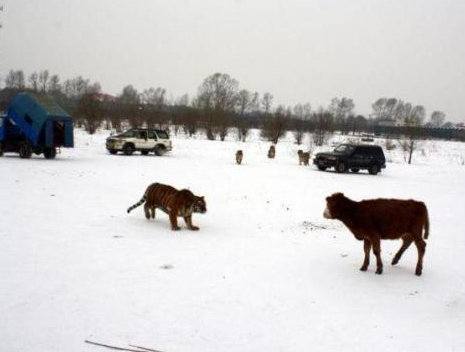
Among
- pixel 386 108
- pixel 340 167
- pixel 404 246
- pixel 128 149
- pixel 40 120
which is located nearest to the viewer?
pixel 404 246

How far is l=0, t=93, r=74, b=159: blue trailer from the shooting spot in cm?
2183

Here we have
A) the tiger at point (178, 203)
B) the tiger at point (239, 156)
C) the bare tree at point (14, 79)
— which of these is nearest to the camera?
the tiger at point (178, 203)

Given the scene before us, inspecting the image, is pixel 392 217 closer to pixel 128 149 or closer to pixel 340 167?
pixel 340 167

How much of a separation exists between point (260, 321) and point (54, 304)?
247cm

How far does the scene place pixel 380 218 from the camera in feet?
21.6

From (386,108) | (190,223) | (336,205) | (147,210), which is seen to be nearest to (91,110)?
(147,210)

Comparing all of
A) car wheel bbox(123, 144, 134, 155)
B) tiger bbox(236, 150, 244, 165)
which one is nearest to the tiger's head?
tiger bbox(236, 150, 244, 165)

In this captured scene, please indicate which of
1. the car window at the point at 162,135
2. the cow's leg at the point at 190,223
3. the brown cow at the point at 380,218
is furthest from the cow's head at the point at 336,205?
the car window at the point at 162,135

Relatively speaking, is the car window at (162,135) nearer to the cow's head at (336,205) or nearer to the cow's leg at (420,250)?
the cow's head at (336,205)

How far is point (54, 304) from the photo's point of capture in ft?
16.1

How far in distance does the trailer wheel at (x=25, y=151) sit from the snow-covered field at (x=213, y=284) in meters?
11.2

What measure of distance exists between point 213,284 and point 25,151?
19.6 m

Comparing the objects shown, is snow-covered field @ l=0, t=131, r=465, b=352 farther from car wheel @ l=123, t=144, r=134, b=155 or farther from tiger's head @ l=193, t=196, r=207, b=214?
car wheel @ l=123, t=144, r=134, b=155

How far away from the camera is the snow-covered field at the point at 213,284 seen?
4.46 metres
